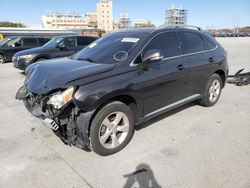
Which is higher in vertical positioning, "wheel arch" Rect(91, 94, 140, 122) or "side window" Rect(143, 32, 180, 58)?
"side window" Rect(143, 32, 180, 58)

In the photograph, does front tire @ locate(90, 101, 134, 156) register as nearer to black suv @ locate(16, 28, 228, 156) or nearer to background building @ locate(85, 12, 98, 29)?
black suv @ locate(16, 28, 228, 156)

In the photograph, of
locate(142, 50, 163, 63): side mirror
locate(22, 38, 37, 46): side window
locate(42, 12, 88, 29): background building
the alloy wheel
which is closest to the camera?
the alloy wheel

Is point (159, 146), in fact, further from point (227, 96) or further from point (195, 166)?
point (227, 96)

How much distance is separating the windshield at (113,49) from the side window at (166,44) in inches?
8.4

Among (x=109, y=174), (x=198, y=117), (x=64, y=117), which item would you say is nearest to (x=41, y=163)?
(x=64, y=117)

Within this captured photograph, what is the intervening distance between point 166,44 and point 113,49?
3.16ft

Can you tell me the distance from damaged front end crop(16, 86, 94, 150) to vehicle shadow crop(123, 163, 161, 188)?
0.73 m

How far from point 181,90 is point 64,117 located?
2.29 m

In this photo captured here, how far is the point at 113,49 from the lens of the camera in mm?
3850

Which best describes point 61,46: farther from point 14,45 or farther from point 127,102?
point 127,102

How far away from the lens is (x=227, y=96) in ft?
20.2

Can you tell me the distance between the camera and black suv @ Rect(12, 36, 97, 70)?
30.1ft

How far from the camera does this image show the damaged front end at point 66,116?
2920 mm

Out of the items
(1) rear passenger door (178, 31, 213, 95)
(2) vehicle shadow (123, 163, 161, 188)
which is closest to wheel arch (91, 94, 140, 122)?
(2) vehicle shadow (123, 163, 161, 188)
